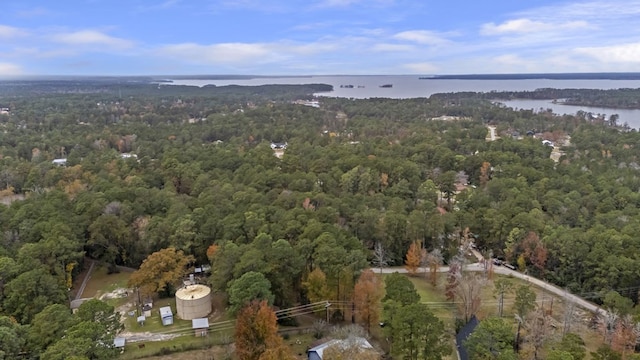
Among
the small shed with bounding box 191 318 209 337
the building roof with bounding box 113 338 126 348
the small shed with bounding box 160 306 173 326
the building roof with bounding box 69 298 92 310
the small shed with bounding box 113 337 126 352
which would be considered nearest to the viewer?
the small shed with bounding box 113 337 126 352

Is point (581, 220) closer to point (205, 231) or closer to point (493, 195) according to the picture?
point (493, 195)

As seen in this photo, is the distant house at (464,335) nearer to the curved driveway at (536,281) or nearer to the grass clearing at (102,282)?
the curved driveway at (536,281)

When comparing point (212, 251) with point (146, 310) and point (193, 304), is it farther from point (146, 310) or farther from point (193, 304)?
point (146, 310)

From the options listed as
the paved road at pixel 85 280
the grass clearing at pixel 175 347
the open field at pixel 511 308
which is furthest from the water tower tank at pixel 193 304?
the open field at pixel 511 308

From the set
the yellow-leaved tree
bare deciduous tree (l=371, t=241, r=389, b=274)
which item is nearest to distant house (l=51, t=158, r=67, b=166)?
the yellow-leaved tree

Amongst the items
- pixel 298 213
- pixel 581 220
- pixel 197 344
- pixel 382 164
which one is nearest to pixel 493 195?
pixel 581 220

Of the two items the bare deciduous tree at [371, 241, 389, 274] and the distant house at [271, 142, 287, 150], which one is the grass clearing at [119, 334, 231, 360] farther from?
the distant house at [271, 142, 287, 150]
